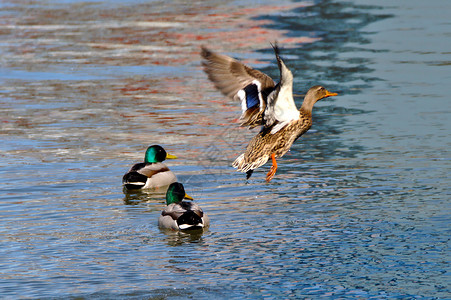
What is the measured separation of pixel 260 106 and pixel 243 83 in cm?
32

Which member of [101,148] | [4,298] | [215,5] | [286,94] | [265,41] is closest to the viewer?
[4,298]

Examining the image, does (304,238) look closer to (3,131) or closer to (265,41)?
(3,131)

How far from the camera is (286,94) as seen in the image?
394 inches

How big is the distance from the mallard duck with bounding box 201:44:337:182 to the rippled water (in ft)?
2.72

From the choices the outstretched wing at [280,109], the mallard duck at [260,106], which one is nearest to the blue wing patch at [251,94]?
the mallard duck at [260,106]

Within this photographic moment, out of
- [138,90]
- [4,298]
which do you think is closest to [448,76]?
[138,90]

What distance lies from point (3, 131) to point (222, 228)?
7.45 metres

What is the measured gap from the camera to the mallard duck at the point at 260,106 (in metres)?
10.4

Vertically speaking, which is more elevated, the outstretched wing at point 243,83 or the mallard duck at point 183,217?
the outstretched wing at point 243,83

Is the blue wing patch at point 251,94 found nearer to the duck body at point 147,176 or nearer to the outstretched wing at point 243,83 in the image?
the outstretched wing at point 243,83

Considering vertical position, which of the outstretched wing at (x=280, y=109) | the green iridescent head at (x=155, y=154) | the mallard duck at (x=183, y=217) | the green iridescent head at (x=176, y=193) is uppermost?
the outstretched wing at (x=280, y=109)

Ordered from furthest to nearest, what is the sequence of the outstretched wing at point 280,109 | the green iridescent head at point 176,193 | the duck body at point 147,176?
the duck body at point 147,176
the green iridescent head at point 176,193
the outstretched wing at point 280,109

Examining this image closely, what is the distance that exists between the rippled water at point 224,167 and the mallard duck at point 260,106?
0.83m

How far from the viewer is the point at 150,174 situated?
43.8ft
